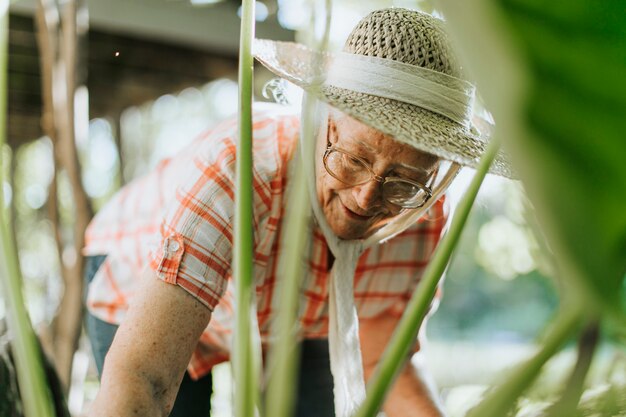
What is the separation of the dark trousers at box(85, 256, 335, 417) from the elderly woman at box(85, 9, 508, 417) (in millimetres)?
50

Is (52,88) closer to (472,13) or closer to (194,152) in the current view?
(194,152)

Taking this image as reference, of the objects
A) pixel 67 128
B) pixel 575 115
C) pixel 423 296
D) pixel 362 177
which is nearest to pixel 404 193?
pixel 362 177

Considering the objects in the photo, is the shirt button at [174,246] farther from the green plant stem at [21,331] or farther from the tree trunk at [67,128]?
the tree trunk at [67,128]

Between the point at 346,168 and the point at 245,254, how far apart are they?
243 millimetres

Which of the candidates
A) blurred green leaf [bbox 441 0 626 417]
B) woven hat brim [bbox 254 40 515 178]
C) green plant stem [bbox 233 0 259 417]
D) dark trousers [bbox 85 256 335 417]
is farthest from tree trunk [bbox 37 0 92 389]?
blurred green leaf [bbox 441 0 626 417]

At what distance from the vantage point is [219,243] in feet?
2.19

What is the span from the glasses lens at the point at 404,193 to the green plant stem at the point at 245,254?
0.23 m

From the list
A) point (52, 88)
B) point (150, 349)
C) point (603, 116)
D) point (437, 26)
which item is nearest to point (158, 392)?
point (150, 349)

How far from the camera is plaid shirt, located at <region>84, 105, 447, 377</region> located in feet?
2.18

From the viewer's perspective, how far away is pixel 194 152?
0.77 meters

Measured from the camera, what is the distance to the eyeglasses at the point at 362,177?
67cm

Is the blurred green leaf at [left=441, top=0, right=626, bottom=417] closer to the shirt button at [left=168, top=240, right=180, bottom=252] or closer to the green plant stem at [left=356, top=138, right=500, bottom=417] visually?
the green plant stem at [left=356, top=138, right=500, bottom=417]

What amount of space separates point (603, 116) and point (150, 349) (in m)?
0.48

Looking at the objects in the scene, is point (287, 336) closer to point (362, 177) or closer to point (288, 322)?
point (288, 322)
